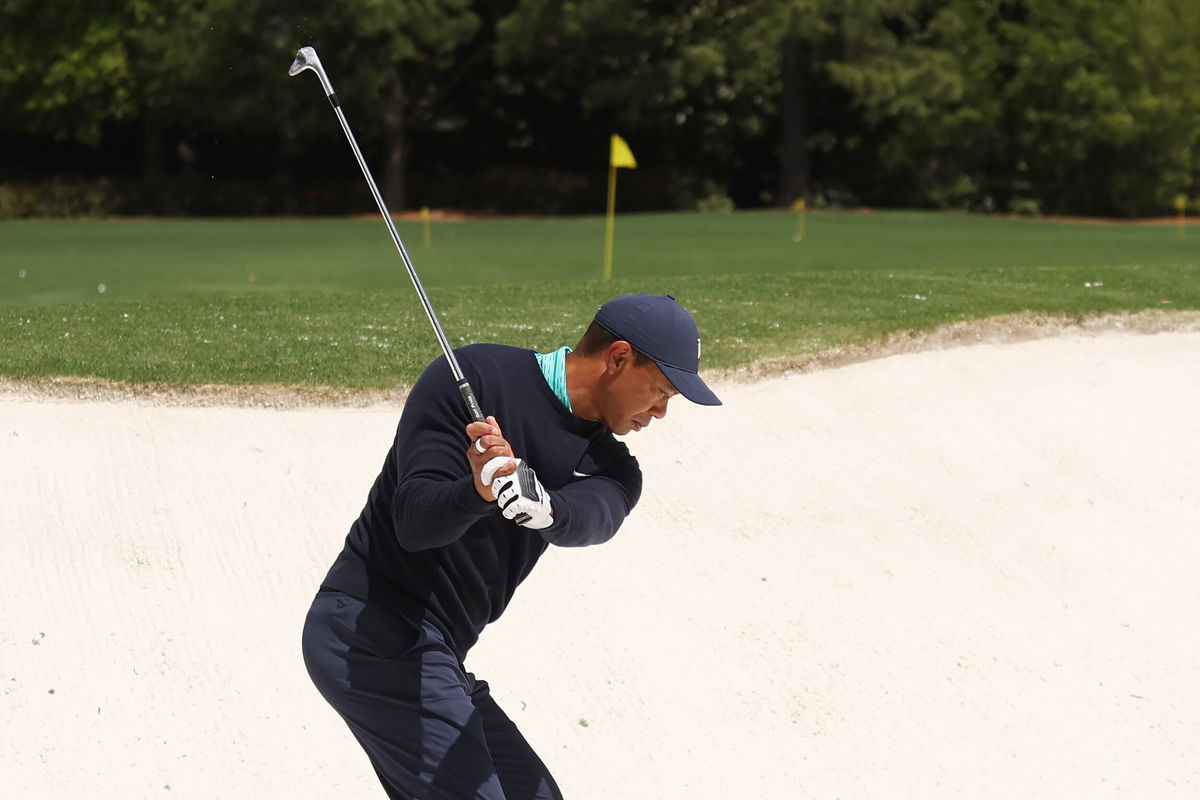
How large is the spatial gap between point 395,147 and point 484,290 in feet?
88.5

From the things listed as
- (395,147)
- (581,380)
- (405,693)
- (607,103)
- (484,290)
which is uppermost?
(607,103)

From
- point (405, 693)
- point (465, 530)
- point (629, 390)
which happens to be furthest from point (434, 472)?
point (405, 693)

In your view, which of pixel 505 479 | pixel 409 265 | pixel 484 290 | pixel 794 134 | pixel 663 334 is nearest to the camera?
pixel 505 479

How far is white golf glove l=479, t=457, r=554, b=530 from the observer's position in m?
3.61

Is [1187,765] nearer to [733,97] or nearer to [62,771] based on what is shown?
[62,771]

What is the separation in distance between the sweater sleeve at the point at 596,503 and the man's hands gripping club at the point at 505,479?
9 cm

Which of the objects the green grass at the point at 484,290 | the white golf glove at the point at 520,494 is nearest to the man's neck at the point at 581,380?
the white golf glove at the point at 520,494

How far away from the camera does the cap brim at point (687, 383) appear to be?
396 centimetres

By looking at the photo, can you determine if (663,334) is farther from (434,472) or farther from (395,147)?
(395,147)

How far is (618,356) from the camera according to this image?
13.1 feet

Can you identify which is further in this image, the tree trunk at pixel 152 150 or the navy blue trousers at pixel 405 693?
the tree trunk at pixel 152 150

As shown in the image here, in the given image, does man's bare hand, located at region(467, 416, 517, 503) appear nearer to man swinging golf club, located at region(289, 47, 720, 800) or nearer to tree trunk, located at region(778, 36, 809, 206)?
man swinging golf club, located at region(289, 47, 720, 800)

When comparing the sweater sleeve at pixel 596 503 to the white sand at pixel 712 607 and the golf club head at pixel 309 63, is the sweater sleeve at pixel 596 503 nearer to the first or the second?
the golf club head at pixel 309 63

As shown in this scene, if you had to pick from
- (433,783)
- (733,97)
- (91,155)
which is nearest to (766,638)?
(433,783)
